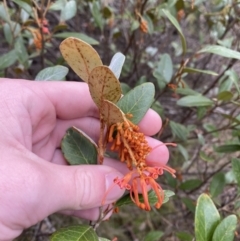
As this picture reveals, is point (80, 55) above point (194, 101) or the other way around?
above

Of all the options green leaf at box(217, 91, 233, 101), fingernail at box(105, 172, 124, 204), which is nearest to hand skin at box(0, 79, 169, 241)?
fingernail at box(105, 172, 124, 204)

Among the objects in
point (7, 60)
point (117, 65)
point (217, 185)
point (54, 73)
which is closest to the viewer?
point (117, 65)

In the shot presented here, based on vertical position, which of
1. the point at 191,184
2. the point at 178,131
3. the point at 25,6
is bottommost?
the point at 191,184

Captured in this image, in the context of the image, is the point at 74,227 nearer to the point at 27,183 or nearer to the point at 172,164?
the point at 27,183

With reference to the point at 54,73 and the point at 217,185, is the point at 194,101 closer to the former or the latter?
the point at 217,185

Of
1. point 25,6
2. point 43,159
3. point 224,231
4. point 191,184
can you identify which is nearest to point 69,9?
point 25,6

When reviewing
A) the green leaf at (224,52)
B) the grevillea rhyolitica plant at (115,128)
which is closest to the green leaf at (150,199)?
the grevillea rhyolitica plant at (115,128)

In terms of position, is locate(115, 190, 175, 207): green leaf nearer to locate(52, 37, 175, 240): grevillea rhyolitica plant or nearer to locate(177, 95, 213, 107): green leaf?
locate(52, 37, 175, 240): grevillea rhyolitica plant
